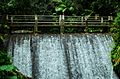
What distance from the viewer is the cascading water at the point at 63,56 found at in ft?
43.9

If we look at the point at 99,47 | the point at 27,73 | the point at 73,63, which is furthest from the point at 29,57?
the point at 99,47

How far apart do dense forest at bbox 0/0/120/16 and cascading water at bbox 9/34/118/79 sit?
4724 mm

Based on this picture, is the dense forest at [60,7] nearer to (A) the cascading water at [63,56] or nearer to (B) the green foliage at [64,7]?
(B) the green foliage at [64,7]

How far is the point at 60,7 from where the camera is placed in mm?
→ 21766

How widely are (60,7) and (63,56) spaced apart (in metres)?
8.19

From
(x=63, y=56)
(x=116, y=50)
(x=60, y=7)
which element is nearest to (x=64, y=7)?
(x=60, y=7)

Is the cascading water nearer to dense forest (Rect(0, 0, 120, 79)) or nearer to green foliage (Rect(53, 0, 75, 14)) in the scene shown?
dense forest (Rect(0, 0, 120, 79))

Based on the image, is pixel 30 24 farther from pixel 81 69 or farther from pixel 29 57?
pixel 81 69

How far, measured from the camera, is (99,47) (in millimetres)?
14930

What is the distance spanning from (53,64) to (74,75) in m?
1.14

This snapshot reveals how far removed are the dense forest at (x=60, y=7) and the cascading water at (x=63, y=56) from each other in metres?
4.72

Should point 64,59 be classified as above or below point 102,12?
below

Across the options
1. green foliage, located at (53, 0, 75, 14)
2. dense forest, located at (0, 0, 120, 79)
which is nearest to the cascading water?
dense forest, located at (0, 0, 120, 79)

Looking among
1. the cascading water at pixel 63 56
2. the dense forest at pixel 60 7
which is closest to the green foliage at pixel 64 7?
the dense forest at pixel 60 7
